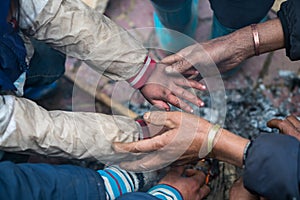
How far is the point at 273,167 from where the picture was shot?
3.56ft

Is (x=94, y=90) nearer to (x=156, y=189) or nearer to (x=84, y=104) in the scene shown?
(x=84, y=104)

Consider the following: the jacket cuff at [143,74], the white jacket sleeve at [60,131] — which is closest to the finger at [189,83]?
the jacket cuff at [143,74]

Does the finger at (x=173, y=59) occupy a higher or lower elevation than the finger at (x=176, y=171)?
higher

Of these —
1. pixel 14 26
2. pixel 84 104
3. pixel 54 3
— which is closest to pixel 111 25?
pixel 54 3

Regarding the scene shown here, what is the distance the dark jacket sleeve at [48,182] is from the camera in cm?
112

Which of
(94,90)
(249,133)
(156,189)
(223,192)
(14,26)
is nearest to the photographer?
(14,26)

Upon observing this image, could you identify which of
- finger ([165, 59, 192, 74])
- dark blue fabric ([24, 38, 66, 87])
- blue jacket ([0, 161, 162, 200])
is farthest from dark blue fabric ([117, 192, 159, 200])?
dark blue fabric ([24, 38, 66, 87])

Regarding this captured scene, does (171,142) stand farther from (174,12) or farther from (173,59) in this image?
(174,12)

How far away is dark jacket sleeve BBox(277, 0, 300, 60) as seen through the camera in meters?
1.38

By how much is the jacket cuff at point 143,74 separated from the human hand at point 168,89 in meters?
0.02

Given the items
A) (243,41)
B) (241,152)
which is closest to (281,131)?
(241,152)

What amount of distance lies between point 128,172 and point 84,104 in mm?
468

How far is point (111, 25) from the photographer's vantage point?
1485 millimetres

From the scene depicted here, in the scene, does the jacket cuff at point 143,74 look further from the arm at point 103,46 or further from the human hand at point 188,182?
the human hand at point 188,182
